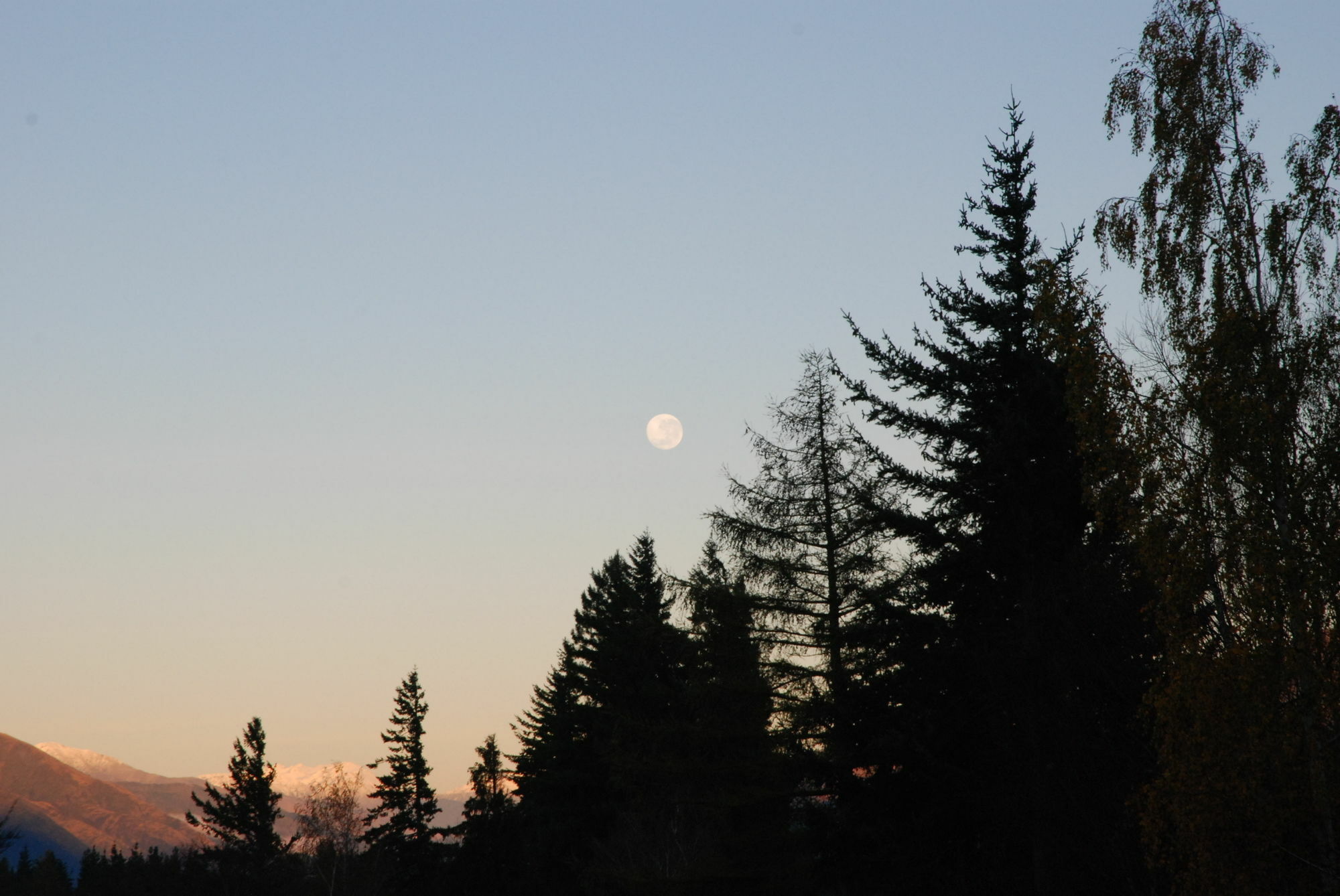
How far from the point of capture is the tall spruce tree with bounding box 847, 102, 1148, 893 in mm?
19406

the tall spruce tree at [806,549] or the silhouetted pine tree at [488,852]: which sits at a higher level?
the tall spruce tree at [806,549]

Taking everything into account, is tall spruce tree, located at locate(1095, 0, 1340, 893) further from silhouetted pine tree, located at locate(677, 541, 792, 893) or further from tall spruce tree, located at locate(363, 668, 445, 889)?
tall spruce tree, located at locate(363, 668, 445, 889)

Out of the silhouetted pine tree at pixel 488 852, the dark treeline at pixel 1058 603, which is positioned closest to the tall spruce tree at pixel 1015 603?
the dark treeline at pixel 1058 603

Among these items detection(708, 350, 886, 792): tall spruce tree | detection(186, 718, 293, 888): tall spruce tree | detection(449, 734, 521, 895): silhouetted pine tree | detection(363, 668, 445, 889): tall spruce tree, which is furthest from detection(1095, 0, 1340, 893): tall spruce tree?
detection(186, 718, 293, 888): tall spruce tree

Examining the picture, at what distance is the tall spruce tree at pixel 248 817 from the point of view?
291 feet

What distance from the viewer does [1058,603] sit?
20.5 m

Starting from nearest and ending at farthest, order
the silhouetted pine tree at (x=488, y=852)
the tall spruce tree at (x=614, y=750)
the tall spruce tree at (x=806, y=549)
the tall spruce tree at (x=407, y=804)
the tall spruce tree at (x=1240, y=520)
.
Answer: the tall spruce tree at (x=1240, y=520)
the tall spruce tree at (x=806, y=549)
the tall spruce tree at (x=614, y=750)
the silhouetted pine tree at (x=488, y=852)
the tall spruce tree at (x=407, y=804)

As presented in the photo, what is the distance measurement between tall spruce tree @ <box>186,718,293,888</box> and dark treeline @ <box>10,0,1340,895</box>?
61.0 meters

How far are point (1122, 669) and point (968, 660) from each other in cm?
306

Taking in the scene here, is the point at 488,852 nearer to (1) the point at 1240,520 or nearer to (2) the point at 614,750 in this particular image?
(2) the point at 614,750

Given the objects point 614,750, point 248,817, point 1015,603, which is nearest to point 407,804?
point 248,817

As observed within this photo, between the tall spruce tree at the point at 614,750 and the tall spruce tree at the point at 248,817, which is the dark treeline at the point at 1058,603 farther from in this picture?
the tall spruce tree at the point at 248,817

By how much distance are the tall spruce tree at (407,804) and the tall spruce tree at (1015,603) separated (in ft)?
186

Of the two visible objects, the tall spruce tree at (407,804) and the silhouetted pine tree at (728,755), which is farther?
the tall spruce tree at (407,804)
